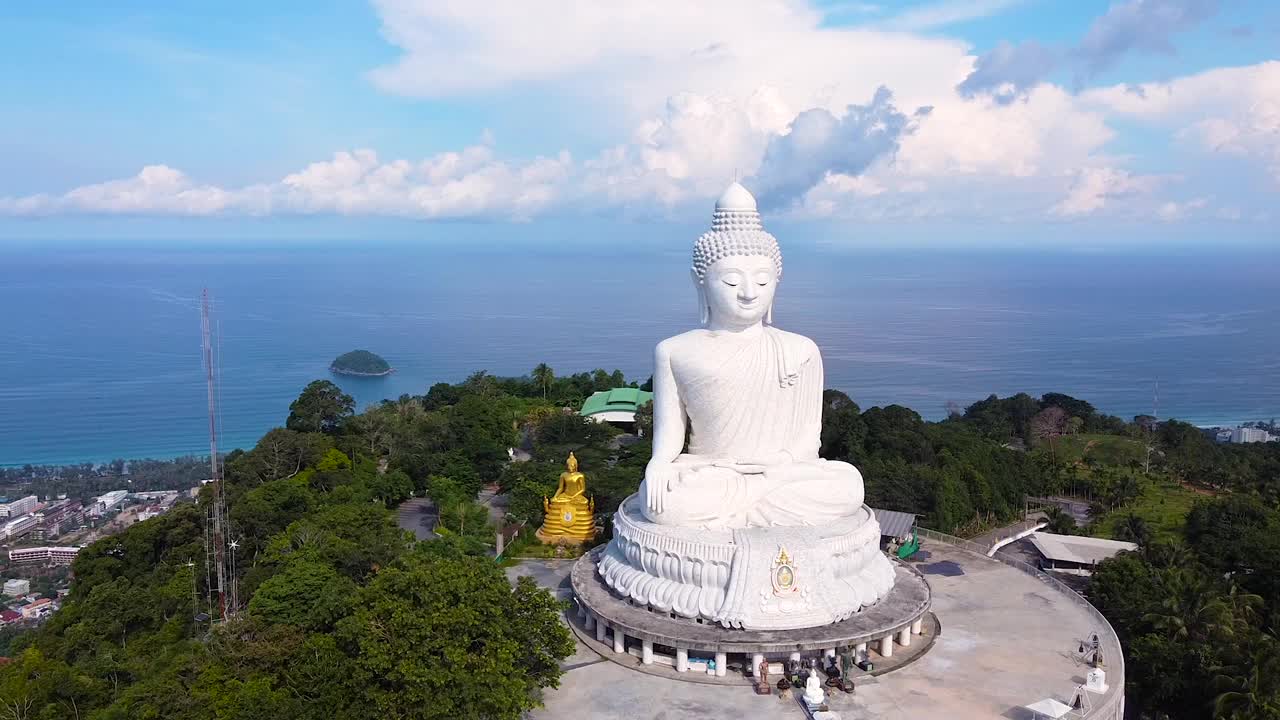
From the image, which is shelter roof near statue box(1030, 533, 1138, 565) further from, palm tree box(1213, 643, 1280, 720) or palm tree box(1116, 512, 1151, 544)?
palm tree box(1213, 643, 1280, 720)

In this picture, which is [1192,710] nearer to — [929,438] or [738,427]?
[738,427]

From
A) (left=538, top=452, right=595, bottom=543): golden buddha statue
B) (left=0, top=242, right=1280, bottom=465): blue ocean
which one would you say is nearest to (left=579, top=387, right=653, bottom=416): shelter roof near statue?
(left=538, top=452, right=595, bottom=543): golden buddha statue

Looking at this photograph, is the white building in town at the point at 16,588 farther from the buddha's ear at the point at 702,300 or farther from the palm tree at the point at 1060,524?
the palm tree at the point at 1060,524

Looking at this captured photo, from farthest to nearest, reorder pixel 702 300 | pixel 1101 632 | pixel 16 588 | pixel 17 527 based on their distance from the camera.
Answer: pixel 17 527
pixel 16 588
pixel 702 300
pixel 1101 632

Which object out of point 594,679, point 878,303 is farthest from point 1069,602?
point 878,303

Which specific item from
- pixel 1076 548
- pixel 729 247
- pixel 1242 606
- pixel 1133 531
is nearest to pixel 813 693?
pixel 729 247

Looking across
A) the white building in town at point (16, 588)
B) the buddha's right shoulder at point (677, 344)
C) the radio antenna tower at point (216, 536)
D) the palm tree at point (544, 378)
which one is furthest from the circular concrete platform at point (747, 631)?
the palm tree at point (544, 378)

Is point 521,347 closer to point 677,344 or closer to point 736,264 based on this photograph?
point 677,344
